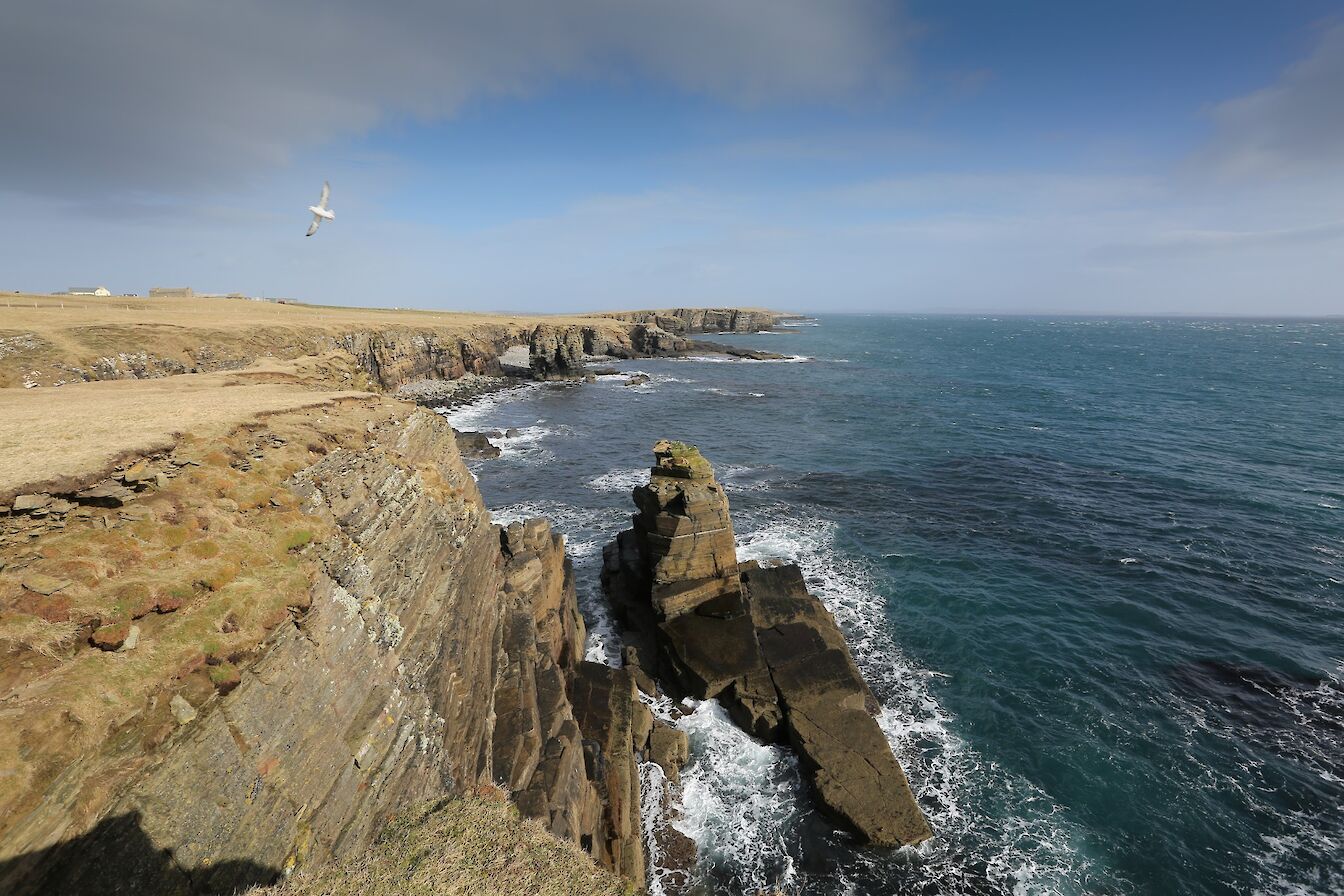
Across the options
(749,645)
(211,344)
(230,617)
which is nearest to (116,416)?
(230,617)

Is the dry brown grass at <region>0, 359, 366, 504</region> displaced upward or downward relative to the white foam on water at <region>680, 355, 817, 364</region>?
upward

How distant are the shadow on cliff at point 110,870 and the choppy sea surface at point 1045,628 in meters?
13.4

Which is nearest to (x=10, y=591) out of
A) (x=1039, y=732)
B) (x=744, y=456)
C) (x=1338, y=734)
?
(x=1039, y=732)

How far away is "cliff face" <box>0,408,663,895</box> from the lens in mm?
5672

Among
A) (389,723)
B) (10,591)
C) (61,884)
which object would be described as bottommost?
(389,723)

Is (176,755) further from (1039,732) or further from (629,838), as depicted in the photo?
(1039,732)

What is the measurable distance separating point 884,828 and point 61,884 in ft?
57.6

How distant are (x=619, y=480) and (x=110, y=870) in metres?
38.7

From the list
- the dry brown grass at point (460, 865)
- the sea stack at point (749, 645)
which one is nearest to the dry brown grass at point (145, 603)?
the dry brown grass at point (460, 865)

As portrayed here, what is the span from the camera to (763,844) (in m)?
15.7

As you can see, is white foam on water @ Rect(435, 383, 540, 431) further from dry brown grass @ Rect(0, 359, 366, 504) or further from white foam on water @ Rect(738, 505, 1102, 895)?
white foam on water @ Rect(738, 505, 1102, 895)

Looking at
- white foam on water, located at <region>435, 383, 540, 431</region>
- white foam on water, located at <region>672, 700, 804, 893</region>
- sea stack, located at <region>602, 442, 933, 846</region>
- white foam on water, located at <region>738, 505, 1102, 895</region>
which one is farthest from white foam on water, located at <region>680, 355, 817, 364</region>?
white foam on water, located at <region>672, 700, 804, 893</region>

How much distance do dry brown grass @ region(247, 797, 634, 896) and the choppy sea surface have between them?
11.0 metres

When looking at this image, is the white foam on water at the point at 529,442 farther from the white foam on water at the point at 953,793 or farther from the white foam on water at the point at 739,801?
the white foam on water at the point at 739,801
